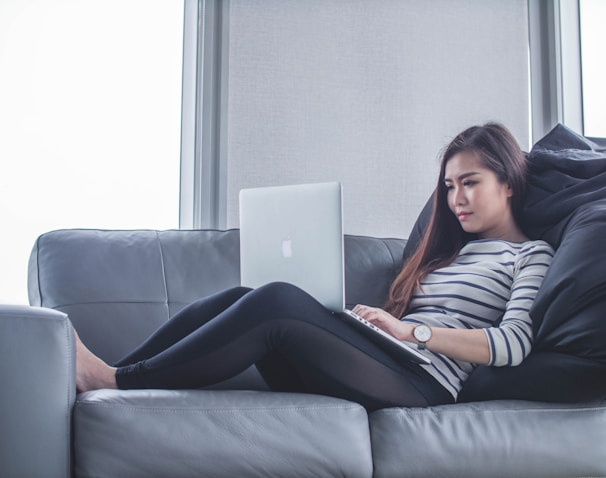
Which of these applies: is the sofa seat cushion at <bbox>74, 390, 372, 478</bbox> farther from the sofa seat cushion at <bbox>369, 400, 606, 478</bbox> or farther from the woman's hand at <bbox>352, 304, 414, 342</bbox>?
the woman's hand at <bbox>352, 304, 414, 342</bbox>

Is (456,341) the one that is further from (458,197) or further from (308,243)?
(458,197)

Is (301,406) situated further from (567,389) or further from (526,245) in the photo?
(526,245)

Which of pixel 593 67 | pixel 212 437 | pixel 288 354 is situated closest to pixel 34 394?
pixel 212 437

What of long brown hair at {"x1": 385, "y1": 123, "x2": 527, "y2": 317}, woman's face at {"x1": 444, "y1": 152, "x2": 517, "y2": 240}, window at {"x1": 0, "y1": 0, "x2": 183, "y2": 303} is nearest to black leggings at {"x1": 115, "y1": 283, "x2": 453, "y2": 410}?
long brown hair at {"x1": 385, "y1": 123, "x2": 527, "y2": 317}

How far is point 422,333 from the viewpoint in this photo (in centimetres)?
173

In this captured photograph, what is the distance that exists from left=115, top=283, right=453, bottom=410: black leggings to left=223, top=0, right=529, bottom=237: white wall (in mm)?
1274

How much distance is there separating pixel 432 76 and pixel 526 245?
1.35 meters

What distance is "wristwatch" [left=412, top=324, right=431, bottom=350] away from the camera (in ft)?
5.66

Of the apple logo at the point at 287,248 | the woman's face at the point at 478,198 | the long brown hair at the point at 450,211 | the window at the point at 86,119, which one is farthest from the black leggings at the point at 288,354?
the window at the point at 86,119

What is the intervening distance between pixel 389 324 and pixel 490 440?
1.12 feet

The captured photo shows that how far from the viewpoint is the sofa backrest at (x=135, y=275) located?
214cm

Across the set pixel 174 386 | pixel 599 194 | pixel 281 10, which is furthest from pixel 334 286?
pixel 281 10

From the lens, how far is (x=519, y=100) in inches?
127

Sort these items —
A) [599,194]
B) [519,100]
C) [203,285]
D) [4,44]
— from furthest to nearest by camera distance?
[519,100], [4,44], [203,285], [599,194]
